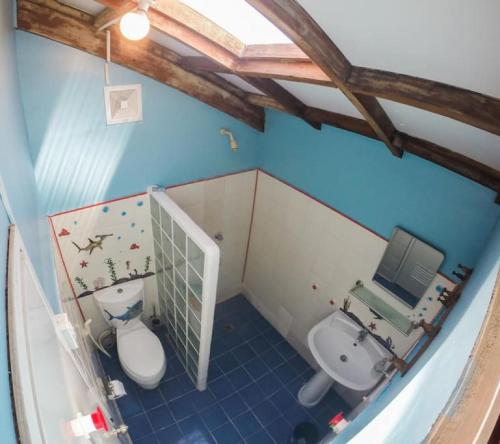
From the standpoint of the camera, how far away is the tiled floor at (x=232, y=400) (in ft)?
8.43

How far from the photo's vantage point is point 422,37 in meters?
0.83

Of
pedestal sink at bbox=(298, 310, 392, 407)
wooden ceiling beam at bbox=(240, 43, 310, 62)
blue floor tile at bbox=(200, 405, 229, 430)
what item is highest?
wooden ceiling beam at bbox=(240, 43, 310, 62)

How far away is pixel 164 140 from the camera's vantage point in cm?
239

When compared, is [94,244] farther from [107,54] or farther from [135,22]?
[135,22]

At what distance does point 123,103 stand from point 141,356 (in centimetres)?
197

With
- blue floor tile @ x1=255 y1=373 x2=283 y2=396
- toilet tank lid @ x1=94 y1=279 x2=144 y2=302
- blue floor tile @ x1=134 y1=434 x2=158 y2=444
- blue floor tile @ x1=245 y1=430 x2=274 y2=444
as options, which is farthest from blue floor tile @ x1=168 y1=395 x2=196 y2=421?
toilet tank lid @ x1=94 y1=279 x2=144 y2=302

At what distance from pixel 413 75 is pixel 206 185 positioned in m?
1.96

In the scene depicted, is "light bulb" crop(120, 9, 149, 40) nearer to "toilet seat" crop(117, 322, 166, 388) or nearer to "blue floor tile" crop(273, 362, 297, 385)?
"toilet seat" crop(117, 322, 166, 388)

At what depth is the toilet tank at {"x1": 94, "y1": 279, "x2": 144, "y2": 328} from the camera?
8.60 ft

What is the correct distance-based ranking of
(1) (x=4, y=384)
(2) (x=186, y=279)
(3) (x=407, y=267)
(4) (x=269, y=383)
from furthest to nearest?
(4) (x=269, y=383)
(2) (x=186, y=279)
(3) (x=407, y=267)
(1) (x=4, y=384)

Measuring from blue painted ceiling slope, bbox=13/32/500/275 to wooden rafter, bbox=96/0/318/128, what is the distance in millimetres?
491

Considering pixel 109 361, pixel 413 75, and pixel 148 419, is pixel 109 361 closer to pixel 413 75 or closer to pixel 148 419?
pixel 148 419

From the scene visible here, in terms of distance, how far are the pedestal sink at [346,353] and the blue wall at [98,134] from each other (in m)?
1.61

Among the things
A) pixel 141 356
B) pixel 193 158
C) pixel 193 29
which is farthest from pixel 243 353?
pixel 193 29
